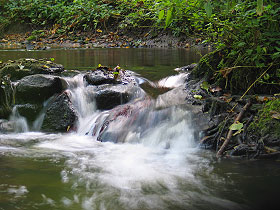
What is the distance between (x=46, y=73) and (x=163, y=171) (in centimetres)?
320

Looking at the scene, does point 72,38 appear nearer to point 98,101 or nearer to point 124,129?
point 98,101

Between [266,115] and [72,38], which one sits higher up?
[72,38]

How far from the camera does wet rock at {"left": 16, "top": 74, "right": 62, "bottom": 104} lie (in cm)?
520

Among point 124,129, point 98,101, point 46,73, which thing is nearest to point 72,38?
point 46,73

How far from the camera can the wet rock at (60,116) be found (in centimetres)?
502

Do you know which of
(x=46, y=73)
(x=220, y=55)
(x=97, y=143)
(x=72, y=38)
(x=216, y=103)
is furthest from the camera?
(x=72, y=38)

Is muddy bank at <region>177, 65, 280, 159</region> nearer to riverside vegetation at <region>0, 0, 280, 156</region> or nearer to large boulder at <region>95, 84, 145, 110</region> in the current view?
riverside vegetation at <region>0, 0, 280, 156</region>

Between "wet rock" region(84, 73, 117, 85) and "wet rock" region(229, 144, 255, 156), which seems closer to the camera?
"wet rock" region(229, 144, 255, 156)

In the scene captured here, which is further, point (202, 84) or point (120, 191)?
point (202, 84)

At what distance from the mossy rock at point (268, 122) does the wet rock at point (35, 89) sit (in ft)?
9.83

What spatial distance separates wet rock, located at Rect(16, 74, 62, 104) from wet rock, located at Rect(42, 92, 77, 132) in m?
0.19

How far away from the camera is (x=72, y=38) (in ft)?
45.8

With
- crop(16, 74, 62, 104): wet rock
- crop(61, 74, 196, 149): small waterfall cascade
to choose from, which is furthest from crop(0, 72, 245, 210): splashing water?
crop(16, 74, 62, 104): wet rock

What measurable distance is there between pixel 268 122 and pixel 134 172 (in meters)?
1.39
